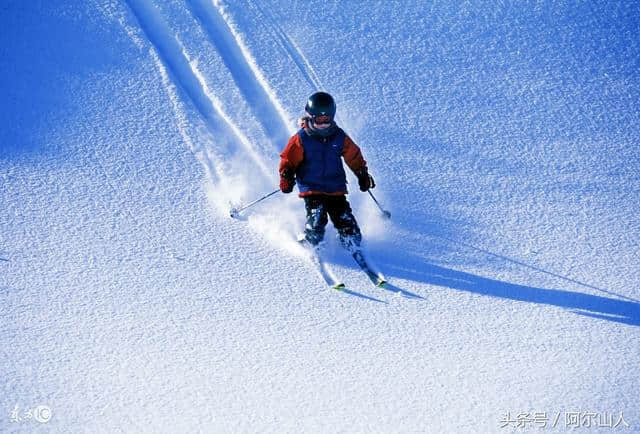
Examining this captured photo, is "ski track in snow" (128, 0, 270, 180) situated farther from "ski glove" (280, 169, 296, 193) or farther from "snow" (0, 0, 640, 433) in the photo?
"ski glove" (280, 169, 296, 193)

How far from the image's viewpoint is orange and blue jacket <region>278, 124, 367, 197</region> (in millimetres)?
4102

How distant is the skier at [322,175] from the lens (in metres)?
4.10

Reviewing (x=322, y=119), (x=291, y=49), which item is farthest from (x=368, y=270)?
(x=291, y=49)

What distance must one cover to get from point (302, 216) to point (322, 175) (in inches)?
18.6

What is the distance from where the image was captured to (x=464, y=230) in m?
4.43

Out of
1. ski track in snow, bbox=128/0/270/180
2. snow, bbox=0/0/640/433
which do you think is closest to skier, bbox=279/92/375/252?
snow, bbox=0/0/640/433

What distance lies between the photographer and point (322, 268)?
418 cm

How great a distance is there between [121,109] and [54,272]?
1.67m

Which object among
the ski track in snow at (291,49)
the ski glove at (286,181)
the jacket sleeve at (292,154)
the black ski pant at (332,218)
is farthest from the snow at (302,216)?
the jacket sleeve at (292,154)

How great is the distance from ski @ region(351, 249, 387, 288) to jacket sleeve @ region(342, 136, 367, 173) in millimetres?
583

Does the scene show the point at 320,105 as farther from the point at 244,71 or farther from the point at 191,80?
the point at 191,80

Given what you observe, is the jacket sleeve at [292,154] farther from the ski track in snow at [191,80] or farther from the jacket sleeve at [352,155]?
the ski track in snow at [191,80]

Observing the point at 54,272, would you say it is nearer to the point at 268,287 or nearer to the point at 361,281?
the point at 268,287

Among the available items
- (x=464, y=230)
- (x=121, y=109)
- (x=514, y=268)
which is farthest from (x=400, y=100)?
(x=121, y=109)
